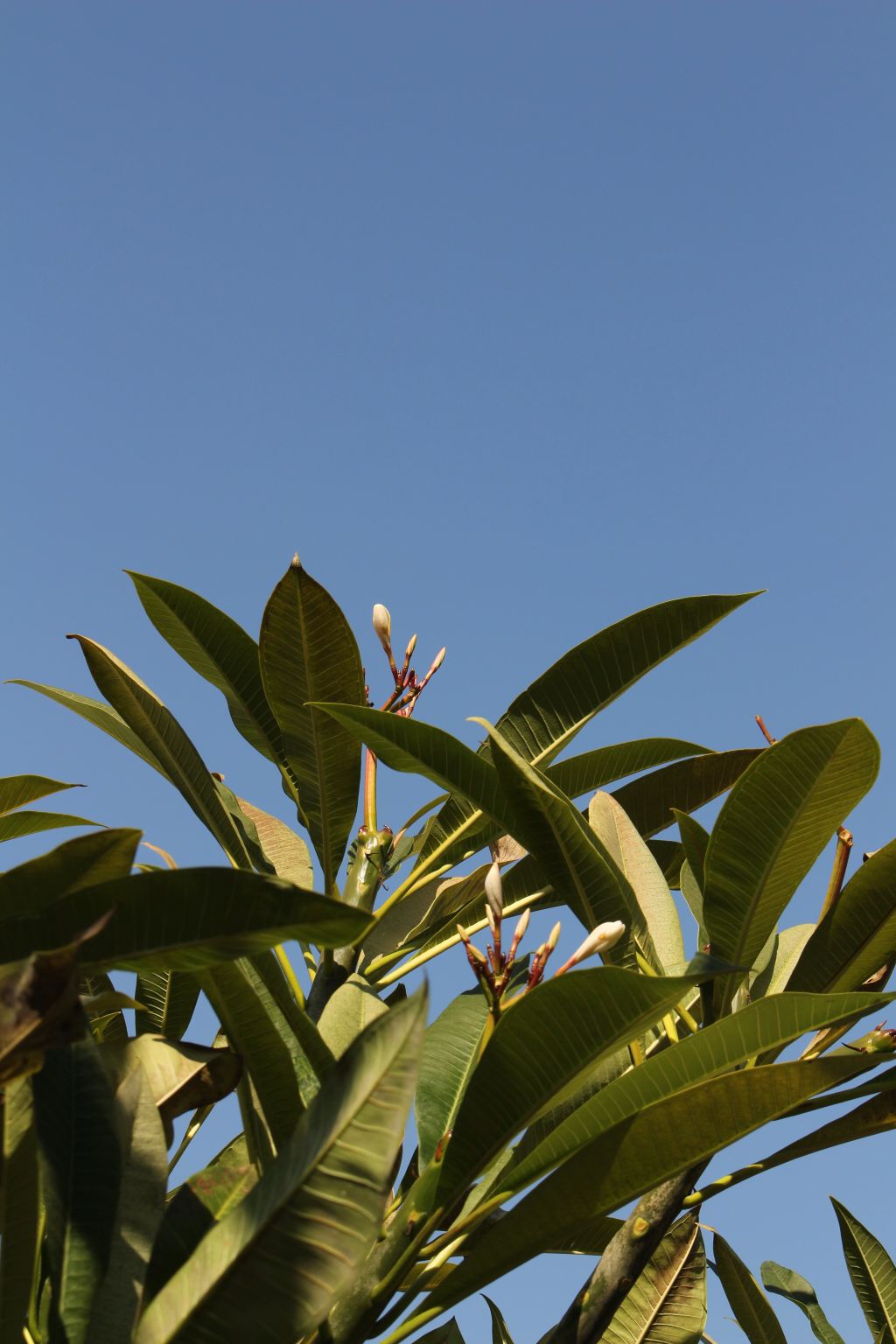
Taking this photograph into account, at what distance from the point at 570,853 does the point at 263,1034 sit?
1.78 feet

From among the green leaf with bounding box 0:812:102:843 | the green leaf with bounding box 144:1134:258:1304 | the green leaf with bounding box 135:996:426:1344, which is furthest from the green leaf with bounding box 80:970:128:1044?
the green leaf with bounding box 135:996:426:1344

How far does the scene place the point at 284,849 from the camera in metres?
2.54

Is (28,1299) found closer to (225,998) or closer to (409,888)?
(225,998)

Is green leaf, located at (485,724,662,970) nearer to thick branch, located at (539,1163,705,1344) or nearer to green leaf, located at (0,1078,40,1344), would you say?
thick branch, located at (539,1163,705,1344)

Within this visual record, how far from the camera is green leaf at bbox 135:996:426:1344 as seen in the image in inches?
41.6

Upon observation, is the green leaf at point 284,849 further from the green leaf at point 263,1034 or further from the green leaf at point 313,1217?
the green leaf at point 313,1217

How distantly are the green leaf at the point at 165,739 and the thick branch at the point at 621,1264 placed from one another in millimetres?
836

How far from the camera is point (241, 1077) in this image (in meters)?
1.56

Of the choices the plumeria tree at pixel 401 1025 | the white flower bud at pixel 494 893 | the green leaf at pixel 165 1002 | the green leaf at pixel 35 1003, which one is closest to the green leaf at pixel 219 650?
the plumeria tree at pixel 401 1025

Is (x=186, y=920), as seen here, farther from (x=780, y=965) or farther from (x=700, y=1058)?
(x=780, y=965)

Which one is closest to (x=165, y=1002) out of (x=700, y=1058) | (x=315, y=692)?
(x=315, y=692)

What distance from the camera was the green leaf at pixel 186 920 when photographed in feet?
4.01

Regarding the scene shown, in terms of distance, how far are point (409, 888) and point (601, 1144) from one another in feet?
2.82

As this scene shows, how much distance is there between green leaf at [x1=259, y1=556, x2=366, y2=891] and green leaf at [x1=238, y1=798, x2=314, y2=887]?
0.15 metres
